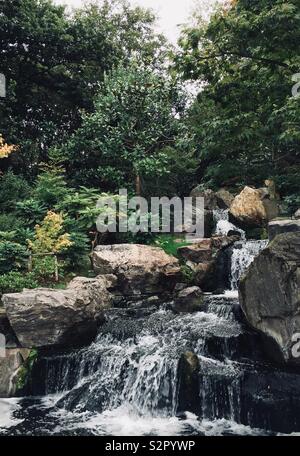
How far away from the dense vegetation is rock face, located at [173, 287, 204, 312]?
4.60 metres

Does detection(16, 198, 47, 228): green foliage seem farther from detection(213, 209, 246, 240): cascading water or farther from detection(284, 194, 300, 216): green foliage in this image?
detection(284, 194, 300, 216): green foliage

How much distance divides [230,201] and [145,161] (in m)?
5.01

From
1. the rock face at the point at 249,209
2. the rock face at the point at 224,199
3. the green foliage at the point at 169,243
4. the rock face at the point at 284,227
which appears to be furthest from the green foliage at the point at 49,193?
the rock face at the point at 284,227

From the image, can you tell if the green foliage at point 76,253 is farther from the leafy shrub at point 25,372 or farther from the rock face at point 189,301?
the leafy shrub at point 25,372

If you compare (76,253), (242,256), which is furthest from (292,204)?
(76,253)

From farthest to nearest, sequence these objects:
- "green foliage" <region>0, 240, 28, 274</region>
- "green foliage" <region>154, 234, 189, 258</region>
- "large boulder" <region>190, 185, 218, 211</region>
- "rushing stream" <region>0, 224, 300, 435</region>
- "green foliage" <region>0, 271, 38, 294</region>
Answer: "large boulder" <region>190, 185, 218, 211</region> < "green foliage" <region>154, 234, 189, 258</region> < "green foliage" <region>0, 240, 28, 274</region> < "green foliage" <region>0, 271, 38, 294</region> < "rushing stream" <region>0, 224, 300, 435</region>

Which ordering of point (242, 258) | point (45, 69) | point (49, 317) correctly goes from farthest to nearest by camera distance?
1. point (45, 69)
2. point (242, 258)
3. point (49, 317)

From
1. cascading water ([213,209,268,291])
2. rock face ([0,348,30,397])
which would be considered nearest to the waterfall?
cascading water ([213,209,268,291])

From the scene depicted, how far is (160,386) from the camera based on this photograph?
9453mm

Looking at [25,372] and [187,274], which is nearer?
[25,372]

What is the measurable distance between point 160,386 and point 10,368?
166 inches

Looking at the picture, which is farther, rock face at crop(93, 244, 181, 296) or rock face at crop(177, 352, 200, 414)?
rock face at crop(93, 244, 181, 296)

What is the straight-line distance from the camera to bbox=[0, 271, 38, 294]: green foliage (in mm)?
13070

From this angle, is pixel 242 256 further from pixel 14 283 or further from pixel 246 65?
pixel 14 283
